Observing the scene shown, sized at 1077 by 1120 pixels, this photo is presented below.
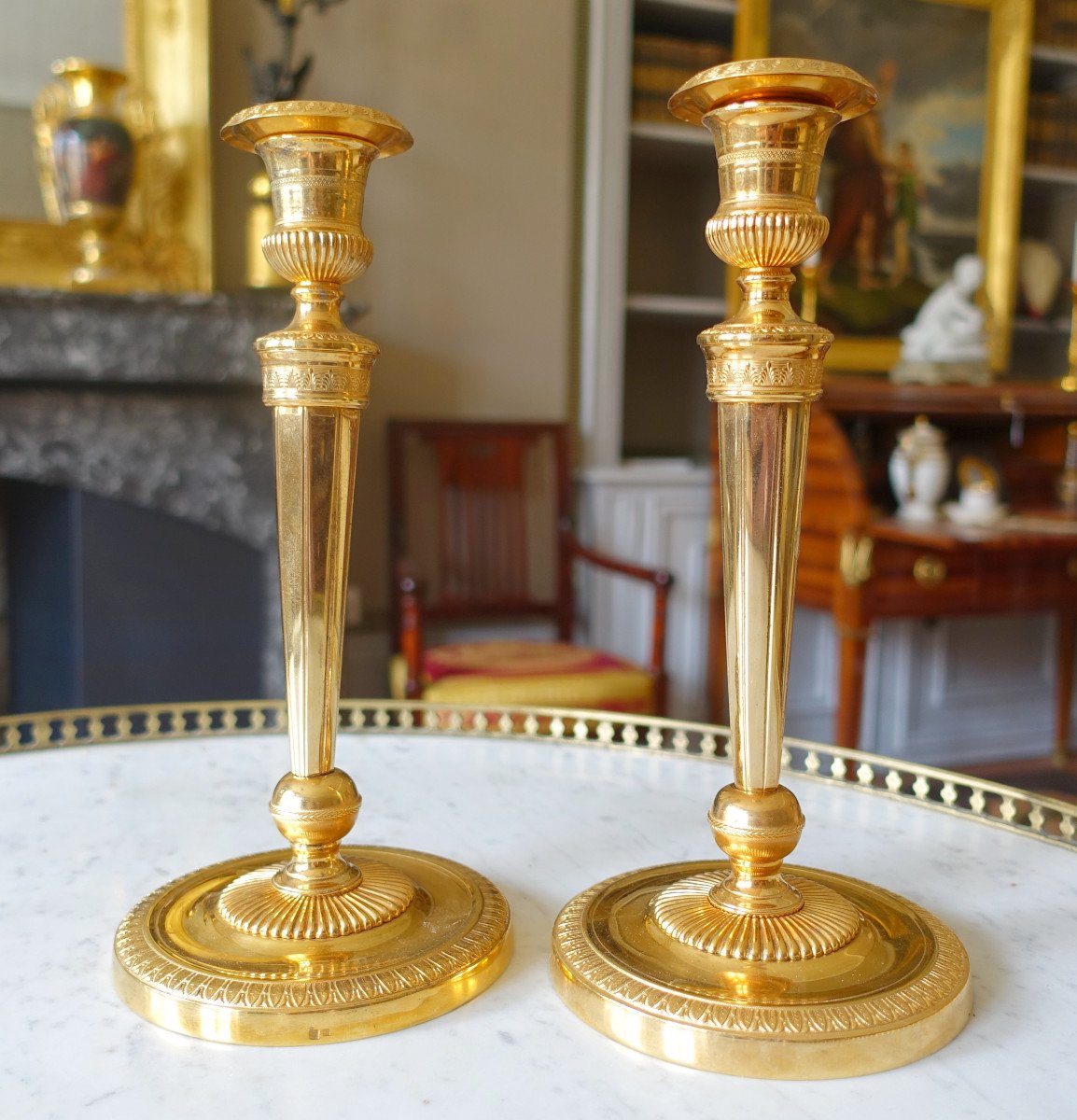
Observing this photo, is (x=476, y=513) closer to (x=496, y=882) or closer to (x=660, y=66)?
(x=660, y=66)

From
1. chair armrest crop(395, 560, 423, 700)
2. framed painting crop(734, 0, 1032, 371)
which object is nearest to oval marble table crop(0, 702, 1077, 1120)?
chair armrest crop(395, 560, 423, 700)

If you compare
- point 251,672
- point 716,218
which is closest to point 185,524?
point 251,672

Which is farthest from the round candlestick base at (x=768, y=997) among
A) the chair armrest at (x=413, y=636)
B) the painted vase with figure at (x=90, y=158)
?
the painted vase with figure at (x=90, y=158)

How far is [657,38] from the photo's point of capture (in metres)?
2.58

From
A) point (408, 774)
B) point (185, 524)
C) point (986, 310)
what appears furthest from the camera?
point (986, 310)

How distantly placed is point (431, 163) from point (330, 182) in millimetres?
2030

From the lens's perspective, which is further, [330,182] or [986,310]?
[986,310]

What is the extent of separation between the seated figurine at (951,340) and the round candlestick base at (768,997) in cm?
229

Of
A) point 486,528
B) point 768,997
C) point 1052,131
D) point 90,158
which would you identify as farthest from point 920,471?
point 768,997

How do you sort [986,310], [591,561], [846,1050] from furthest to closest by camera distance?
[986,310] < [591,561] < [846,1050]

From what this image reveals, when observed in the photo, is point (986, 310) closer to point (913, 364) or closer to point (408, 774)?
point (913, 364)

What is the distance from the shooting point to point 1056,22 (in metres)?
2.98

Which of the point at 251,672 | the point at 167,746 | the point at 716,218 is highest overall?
the point at 716,218

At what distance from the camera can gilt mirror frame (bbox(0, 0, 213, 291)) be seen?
207 cm
